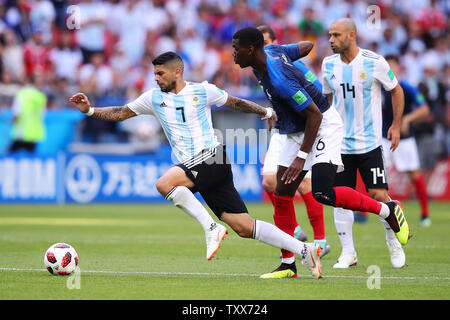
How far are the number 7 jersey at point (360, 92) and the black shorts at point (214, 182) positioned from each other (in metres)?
1.79

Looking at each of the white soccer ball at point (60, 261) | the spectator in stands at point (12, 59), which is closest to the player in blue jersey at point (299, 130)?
the white soccer ball at point (60, 261)

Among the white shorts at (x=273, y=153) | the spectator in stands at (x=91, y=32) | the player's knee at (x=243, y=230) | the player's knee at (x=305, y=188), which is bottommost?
the player's knee at (x=243, y=230)

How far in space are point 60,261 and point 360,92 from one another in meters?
3.53

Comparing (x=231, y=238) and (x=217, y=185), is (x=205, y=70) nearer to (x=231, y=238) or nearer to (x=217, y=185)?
(x=231, y=238)

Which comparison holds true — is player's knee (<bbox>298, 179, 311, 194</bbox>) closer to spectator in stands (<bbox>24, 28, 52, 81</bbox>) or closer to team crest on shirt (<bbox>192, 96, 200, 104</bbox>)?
team crest on shirt (<bbox>192, 96, 200, 104</bbox>)

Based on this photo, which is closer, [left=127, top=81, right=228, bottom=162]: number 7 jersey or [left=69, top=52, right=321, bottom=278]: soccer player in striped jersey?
Answer: [left=69, top=52, right=321, bottom=278]: soccer player in striped jersey

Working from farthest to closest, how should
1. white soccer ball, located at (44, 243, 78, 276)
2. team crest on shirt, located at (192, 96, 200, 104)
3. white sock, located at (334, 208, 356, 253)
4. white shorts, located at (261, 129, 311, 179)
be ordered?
white shorts, located at (261, 129, 311, 179) → white sock, located at (334, 208, 356, 253) → team crest on shirt, located at (192, 96, 200, 104) → white soccer ball, located at (44, 243, 78, 276)

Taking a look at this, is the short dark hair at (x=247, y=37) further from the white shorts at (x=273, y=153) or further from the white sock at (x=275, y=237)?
the white shorts at (x=273, y=153)

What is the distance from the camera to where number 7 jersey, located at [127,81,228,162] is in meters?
7.57

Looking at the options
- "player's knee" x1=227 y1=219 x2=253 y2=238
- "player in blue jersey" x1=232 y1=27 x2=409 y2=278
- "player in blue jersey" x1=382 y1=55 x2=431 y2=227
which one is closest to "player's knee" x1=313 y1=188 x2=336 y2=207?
"player in blue jersey" x1=232 y1=27 x2=409 y2=278

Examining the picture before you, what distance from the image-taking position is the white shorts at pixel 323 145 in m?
7.68

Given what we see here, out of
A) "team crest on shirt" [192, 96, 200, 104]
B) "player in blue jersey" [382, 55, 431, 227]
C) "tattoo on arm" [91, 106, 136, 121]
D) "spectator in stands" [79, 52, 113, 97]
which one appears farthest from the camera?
"spectator in stands" [79, 52, 113, 97]

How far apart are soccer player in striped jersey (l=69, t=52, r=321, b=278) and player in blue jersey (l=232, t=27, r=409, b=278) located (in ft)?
1.30
